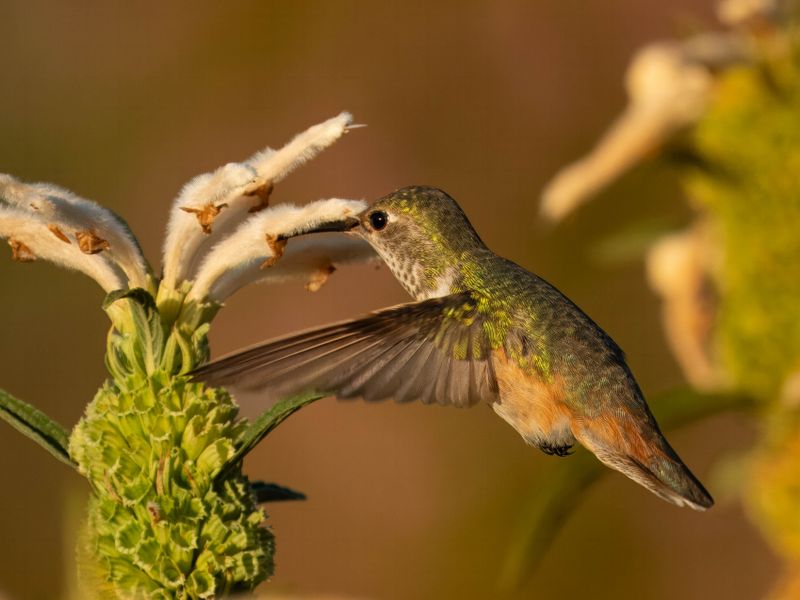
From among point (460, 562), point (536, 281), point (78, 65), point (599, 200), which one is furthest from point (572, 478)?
point (78, 65)

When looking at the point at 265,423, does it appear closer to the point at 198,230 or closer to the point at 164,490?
the point at 164,490

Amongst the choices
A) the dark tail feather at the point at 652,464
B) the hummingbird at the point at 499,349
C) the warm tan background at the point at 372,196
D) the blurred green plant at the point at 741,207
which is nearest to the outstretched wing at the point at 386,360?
the hummingbird at the point at 499,349

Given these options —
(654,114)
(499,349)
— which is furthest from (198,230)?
(654,114)

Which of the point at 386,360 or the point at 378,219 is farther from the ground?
the point at 378,219

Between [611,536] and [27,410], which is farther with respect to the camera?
[611,536]

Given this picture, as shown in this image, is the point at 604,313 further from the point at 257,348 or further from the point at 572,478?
the point at 257,348

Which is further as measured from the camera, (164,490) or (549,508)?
(549,508)
